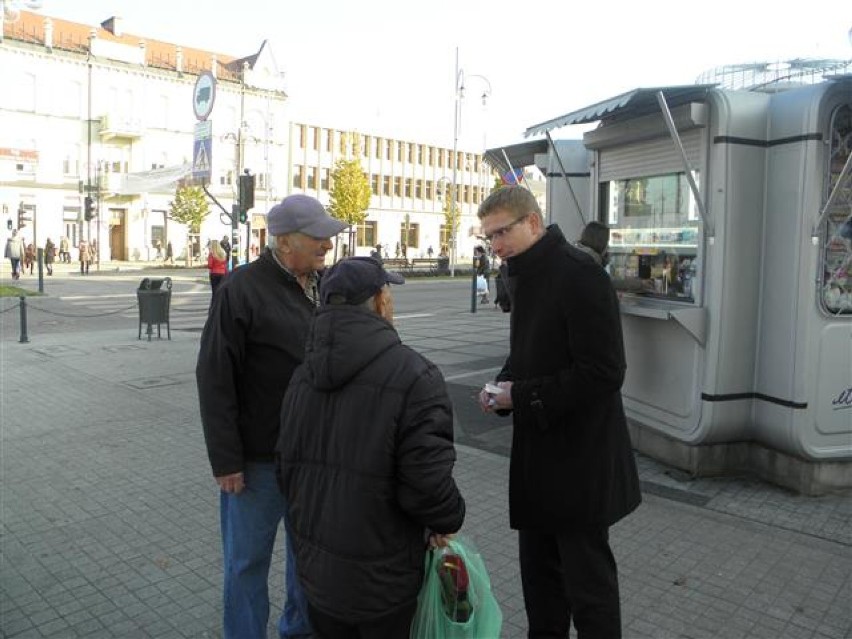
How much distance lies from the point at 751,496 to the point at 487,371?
5.67 meters

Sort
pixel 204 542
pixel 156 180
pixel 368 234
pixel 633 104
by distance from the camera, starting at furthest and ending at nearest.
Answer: pixel 368 234
pixel 156 180
pixel 633 104
pixel 204 542

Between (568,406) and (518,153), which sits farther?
(518,153)

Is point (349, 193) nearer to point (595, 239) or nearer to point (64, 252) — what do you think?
point (64, 252)

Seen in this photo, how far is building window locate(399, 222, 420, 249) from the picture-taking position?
78188 mm

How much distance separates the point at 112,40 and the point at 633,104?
6145 cm

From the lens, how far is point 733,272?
5430mm

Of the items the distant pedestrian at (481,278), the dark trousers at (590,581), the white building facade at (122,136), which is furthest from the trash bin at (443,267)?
the dark trousers at (590,581)

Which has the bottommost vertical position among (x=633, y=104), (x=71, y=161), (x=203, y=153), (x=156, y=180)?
(x=633, y=104)

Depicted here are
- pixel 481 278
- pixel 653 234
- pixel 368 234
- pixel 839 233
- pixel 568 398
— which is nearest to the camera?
pixel 568 398

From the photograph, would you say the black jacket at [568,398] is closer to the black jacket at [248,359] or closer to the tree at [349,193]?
the black jacket at [248,359]

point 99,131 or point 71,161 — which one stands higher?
point 99,131

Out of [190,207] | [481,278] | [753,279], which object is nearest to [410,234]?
[190,207]

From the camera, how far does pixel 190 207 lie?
171 ft

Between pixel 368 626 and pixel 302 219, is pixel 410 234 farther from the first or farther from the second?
pixel 368 626
